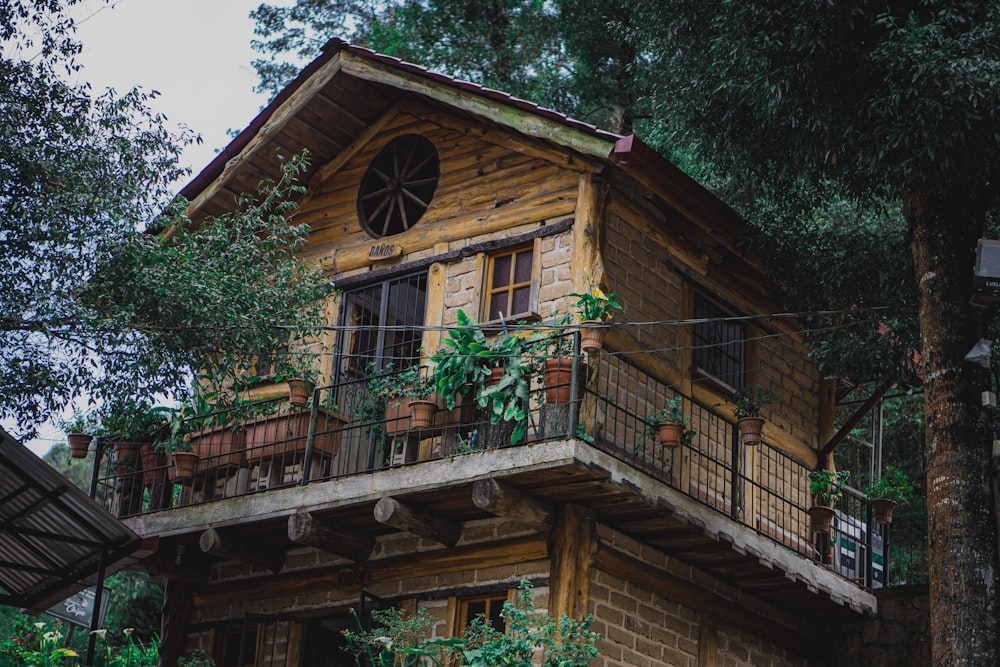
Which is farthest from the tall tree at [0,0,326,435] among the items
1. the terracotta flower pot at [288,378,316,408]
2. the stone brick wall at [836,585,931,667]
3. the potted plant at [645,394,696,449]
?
the stone brick wall at [836,585,931,667]

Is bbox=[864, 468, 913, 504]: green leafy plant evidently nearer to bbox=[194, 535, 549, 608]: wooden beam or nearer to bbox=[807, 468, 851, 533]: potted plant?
bbox=[807, 468, 851, 533]: potted plant

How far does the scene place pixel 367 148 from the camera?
15.6m

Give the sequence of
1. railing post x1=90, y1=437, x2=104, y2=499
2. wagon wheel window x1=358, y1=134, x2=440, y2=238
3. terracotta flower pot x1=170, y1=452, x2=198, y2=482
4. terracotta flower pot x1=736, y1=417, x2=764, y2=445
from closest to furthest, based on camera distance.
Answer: terracotta flower pot x1=736, y1=417, x2=764, y2=445
terracotta flower pot x1=170, y1=452, x2=198, y2=482
railing post x1=90, y1=437, x2=104, y2=499
wagon wheel window x1=358, y1=134, x2=440, y2=238

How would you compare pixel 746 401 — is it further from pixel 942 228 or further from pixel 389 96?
pixel 389 96

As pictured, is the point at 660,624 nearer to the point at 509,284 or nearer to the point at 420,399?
the point at 420,399

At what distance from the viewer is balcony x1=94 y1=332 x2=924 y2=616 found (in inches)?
454

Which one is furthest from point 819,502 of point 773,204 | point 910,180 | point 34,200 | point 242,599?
point 34,200

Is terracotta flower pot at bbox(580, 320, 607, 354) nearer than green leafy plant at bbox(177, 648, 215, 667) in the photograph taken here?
Yes

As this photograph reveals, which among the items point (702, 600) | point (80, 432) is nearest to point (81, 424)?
point (80, 432)

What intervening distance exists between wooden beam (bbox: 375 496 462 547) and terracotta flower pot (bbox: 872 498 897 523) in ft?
17.0

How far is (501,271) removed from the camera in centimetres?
1373

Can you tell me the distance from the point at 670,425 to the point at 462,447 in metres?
1.96

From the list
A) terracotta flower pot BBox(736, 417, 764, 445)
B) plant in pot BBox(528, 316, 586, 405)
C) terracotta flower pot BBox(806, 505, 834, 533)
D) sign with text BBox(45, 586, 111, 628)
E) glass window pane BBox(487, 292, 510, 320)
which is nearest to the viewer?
plant in pot BBox(528, 316, 586, 405)

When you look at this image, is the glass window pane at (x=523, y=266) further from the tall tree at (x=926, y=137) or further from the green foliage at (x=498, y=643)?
the green foliage at (x=498, y=643)
